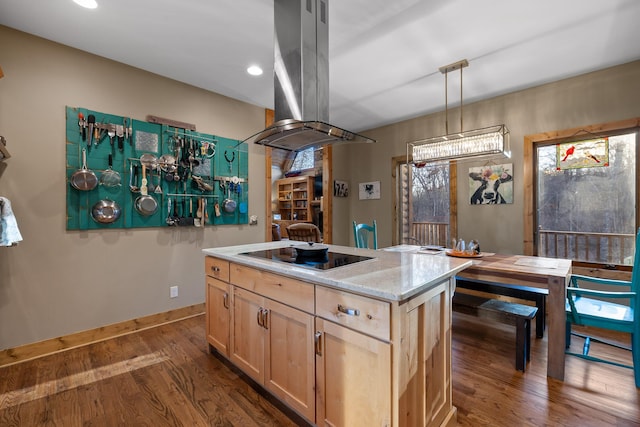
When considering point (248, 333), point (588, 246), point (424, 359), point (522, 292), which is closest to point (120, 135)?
point (248, 333)

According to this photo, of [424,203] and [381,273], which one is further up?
[424,203]

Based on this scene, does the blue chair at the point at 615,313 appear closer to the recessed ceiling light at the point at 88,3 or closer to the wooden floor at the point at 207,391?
the wooden floor at the point at 207,391

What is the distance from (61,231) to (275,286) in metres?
2.20

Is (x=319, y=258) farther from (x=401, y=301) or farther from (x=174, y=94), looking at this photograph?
(x=174, y=94)

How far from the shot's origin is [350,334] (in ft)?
4.24

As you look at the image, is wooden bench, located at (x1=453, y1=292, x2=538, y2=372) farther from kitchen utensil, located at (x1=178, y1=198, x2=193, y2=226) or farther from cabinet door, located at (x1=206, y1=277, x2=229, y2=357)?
kitchen utensil, located at (x1=178, y1=198, x2=193, y2=226)

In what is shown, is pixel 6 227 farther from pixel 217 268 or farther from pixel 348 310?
pixel 348 310

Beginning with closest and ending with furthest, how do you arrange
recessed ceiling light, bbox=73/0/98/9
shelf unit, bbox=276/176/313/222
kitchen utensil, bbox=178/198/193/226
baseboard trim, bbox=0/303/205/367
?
recessed ceiling light, bbox=73/0/98/9 < baseboard trim, bbox=0/303/205/367 < kitchen utensil, bbox=178/198/193/226 < shelf unit, bbox=276/176/313/222

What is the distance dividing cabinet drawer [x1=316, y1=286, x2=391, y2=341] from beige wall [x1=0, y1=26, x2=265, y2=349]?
2.42 m

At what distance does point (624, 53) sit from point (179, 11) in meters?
3.95

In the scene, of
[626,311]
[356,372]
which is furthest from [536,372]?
[356,372]

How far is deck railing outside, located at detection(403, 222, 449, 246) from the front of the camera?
433 centimetres

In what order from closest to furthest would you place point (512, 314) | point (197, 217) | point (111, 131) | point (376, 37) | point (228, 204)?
point (512, 314) < point (376, 37) < point (111, 131) < point (197, 217) < point (228, 204)

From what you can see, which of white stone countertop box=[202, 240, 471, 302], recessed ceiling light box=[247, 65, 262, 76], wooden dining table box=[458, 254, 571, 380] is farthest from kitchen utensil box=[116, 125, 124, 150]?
wooden dining table box=[458, 254, 571, 380]
